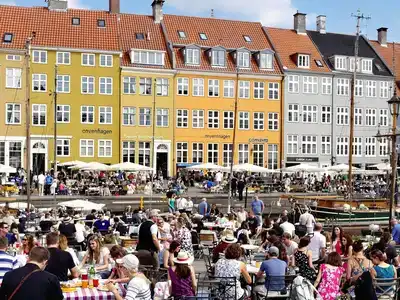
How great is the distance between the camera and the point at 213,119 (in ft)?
170

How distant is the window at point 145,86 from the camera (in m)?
49.2

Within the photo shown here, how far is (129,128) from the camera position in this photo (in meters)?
49.0

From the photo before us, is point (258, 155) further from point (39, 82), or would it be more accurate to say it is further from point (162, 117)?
point (39, 82)

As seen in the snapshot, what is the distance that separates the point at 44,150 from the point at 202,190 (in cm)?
1208

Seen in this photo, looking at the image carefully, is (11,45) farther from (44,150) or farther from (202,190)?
(202,190)

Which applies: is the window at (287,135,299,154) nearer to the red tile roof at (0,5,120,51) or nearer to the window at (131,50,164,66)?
the window at (131,50,164,66)

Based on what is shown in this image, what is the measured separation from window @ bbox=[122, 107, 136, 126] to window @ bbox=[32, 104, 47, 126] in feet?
19.4

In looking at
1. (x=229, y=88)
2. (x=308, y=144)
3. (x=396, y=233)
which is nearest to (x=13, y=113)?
(x=229, y=88)

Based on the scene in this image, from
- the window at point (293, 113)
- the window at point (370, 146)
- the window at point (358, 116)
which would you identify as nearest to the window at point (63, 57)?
the window at point (293, 113)

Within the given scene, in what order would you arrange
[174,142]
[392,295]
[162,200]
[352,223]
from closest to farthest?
[392,295], [352,223], [162,200], [174,142]

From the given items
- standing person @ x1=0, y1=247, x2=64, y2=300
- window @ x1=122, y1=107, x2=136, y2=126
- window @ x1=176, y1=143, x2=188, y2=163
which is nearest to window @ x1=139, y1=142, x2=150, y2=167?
window @ x1=122, y1=107, x2=136, y2=126

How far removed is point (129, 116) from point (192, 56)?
23.5 feet

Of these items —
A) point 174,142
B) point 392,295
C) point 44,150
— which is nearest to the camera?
point 392,295

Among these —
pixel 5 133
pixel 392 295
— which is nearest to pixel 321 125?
pixel 5 133
